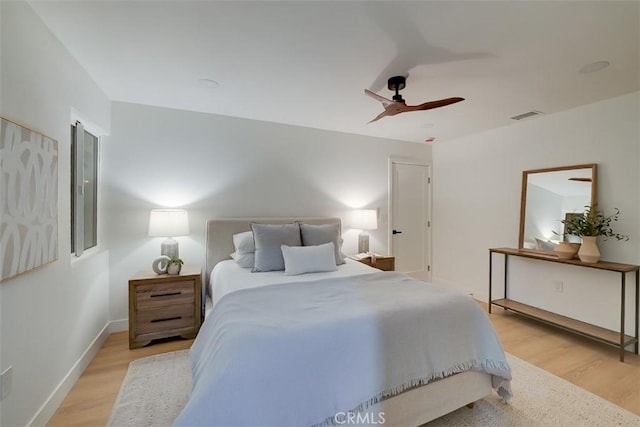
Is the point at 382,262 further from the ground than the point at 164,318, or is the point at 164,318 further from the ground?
the point at 382,262

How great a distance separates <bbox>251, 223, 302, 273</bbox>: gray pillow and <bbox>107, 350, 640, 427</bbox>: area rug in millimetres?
1082

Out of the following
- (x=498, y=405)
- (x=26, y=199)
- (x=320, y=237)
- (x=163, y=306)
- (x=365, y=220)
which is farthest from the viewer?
(x=365, y=220)

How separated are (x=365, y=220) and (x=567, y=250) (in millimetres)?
2269

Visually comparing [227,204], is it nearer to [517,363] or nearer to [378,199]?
[378,199]

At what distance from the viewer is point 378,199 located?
4.42 m

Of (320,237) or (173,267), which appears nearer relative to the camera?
(173,267)

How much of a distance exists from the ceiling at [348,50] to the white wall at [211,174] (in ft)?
1.12

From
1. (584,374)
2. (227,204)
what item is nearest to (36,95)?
(227,204)

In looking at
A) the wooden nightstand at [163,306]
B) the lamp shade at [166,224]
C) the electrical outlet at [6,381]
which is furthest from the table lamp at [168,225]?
the electrical outlet at [6,381]

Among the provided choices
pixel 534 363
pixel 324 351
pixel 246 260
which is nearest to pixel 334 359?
pixel 324 351

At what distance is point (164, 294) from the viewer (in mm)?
2721

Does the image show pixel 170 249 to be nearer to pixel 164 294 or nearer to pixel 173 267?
pixel 173 267

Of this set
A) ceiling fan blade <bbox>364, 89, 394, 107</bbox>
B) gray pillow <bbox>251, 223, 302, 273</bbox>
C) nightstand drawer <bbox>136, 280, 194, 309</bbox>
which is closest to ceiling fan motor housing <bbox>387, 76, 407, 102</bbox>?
ceiling fan blade <bbox>364, 89, 394, 107</bbox>

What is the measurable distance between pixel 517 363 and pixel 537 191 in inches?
82.4
